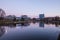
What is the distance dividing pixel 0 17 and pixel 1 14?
1.17 meters

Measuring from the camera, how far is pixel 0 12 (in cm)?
3753

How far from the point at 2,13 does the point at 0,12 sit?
67cm

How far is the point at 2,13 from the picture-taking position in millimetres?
37719

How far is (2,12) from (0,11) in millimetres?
688

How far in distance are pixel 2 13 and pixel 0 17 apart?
1.93 meters

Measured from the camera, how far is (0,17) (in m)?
36.3

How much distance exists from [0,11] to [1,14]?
1.20 m

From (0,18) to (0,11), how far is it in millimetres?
2343

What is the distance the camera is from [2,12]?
37.9m

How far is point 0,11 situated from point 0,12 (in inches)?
12.4

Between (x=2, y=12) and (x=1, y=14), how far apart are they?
1123 mm
